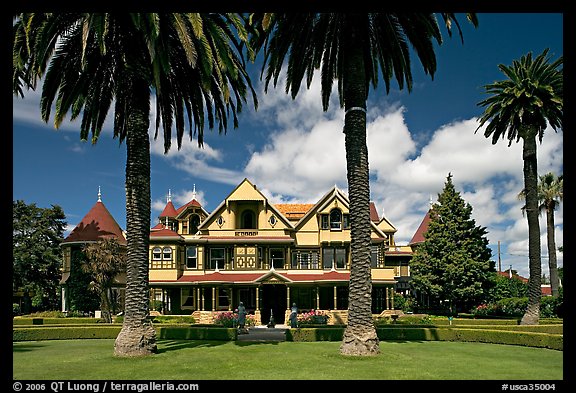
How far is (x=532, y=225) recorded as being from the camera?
1305 inches

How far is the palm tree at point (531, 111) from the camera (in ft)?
105

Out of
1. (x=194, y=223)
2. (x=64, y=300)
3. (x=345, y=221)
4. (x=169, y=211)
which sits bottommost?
(x=64, y=300)

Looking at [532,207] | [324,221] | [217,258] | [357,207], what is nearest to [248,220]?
[217,258]

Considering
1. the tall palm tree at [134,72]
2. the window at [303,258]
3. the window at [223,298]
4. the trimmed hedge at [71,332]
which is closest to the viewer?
the tall palm tree at [134,72]

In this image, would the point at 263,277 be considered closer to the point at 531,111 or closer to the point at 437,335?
the point at 437,335

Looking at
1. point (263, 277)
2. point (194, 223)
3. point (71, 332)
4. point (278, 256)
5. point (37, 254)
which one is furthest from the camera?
point (37, 254)

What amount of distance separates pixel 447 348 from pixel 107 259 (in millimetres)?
28511

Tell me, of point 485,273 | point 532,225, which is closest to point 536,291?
point 532,225

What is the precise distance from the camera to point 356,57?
1920cm

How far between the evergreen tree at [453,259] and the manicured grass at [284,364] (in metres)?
22.0

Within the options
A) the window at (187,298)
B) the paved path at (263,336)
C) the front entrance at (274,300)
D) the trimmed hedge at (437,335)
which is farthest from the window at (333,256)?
the trimmed hedge at (437,335)

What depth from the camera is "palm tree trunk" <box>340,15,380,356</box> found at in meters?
17.9

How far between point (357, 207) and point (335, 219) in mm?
26661

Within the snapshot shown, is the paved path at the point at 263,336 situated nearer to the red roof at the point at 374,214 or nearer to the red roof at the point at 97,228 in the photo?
the red roof at the point at 97,228
